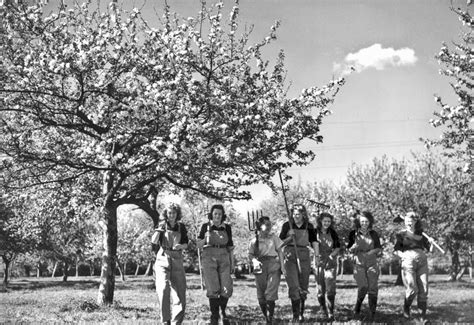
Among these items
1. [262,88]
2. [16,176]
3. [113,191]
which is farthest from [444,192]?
[16,176]

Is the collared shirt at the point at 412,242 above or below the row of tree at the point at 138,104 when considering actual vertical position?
below

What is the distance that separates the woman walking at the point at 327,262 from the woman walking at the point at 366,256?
0.42 meters

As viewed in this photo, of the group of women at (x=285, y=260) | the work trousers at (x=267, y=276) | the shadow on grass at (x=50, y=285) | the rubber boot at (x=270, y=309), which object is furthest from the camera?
the shadow on grass at (x=50, y=285)

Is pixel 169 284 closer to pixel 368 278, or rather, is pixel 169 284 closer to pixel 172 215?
pixel 172 215

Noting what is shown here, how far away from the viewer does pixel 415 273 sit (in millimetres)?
9562

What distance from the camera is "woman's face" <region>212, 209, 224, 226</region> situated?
9023 millimetres

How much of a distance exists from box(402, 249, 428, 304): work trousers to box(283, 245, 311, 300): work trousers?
201 centimetres

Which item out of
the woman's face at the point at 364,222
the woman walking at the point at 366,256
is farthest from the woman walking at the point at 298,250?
the woman's face at the point at 364,222

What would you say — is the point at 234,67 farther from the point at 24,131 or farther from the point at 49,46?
the point at 24,131

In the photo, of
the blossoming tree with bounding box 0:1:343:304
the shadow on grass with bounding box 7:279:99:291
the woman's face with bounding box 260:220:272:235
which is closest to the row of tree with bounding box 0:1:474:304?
the blossoming tree with bounding box 0:1:343:304

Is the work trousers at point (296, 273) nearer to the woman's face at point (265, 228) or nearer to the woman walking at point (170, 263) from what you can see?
the woman's face at point (265, 228)

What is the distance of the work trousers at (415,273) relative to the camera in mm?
9445

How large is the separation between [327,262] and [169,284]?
366cm

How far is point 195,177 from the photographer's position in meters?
13.3
